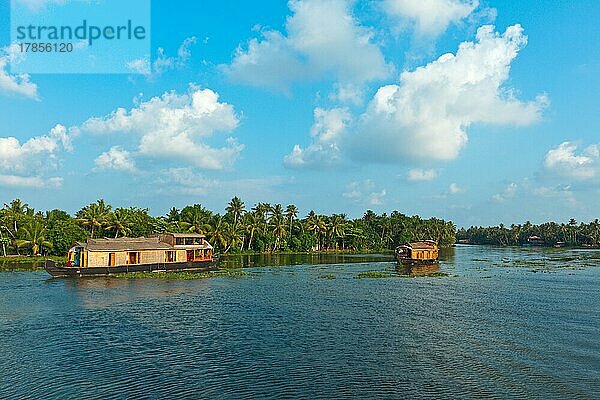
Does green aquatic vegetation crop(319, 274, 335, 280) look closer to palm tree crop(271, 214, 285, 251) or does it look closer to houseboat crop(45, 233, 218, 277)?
houseboat crop(45, 233, 218, 277)

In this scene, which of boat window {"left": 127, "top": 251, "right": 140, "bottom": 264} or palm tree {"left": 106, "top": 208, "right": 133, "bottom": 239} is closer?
boat window {"left": 127, "top": 251, "right": 140, "bottom": 264}

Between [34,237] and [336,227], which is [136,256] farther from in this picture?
[336,227]

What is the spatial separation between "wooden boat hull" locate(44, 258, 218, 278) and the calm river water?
23.0 feet

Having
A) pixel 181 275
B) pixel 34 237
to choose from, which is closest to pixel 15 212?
pixel 34 237

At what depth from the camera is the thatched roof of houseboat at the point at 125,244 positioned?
54.7 meters

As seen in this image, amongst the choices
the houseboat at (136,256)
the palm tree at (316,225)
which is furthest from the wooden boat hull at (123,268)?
the palm tree at (316,225)

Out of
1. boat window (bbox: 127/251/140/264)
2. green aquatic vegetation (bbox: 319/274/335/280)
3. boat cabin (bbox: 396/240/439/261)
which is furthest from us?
Answer: boat cabin (bbox: 396/240/439/261)

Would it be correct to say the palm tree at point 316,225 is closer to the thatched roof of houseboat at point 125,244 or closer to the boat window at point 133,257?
the thatched roof of houseboat at point 125,244

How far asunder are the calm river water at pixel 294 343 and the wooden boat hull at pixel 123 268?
23.0ft

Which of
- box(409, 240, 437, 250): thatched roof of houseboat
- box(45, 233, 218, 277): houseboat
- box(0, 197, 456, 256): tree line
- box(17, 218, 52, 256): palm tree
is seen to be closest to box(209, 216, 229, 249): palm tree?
box(0, 197, 456, 256): tree line

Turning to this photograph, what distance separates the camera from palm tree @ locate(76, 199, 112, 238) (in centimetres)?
8588

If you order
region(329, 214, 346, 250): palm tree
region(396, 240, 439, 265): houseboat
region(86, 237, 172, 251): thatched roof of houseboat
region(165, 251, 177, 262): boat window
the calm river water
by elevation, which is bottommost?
the calm river water

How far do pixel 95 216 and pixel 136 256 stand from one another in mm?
33908

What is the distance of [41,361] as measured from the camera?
22.0m
